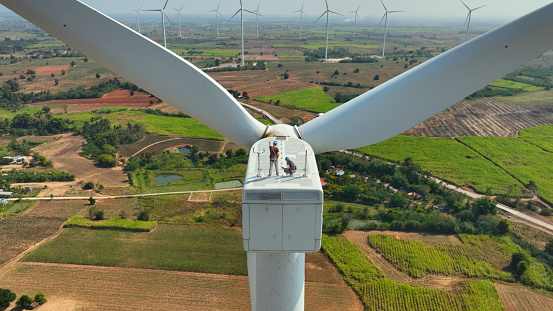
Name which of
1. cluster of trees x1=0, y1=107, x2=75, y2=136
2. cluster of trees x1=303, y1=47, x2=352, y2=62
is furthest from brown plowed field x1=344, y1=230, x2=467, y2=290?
cluster of trees x1=303, y1=47, x2=352, y2=62

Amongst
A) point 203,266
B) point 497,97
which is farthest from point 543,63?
point 203,266

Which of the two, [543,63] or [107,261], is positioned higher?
[543,63]

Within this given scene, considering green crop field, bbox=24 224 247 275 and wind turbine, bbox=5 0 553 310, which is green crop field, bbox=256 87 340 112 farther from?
wind turbine, bbox=5 0 553 310

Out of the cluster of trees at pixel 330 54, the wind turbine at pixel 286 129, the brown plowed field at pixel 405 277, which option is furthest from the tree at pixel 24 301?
the cluster of trees at pixel 330 54

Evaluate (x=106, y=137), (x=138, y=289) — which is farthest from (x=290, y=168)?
(x=106, y=137)

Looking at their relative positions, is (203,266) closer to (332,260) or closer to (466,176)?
(332,260)

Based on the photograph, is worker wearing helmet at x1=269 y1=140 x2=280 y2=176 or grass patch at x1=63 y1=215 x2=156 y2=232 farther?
grass patch at x1=63 y1=215 x2=156 y2=232
